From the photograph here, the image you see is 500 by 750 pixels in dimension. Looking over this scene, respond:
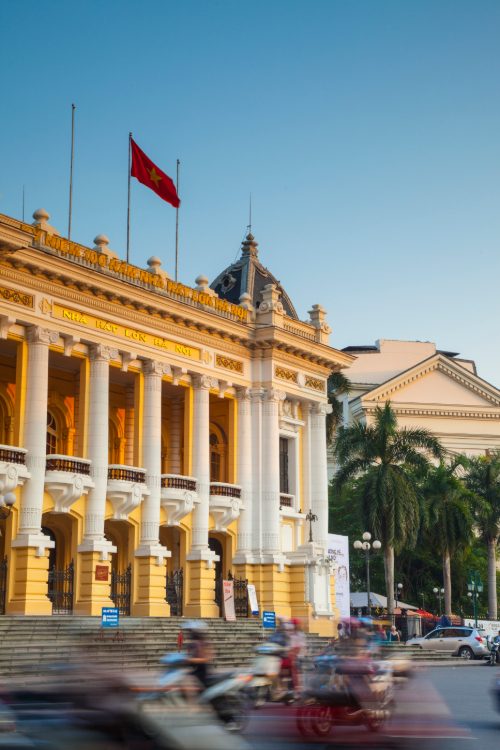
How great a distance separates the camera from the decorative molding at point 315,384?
4544 cm

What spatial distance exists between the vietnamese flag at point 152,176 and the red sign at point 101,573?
46.7ft

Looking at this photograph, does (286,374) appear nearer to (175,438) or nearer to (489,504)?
(175,438)

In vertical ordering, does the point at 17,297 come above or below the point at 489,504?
above

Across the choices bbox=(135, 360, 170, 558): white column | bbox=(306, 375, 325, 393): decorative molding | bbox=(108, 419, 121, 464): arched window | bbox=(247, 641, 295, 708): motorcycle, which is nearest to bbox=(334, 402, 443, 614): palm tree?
bbox=(306, 375, 325, 393): decorative molding

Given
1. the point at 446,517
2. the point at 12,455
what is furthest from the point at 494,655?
the point at 12,455

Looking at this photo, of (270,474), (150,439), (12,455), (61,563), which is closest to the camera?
(12,455)

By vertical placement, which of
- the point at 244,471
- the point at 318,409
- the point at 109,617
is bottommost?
the point at 109,617

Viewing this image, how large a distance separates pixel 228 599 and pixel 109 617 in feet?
24.5

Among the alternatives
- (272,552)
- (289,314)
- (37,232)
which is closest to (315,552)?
(272,552)

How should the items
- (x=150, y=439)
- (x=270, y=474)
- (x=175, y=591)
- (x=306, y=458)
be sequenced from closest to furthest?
1. (x=150, y=439)
2. (x=175, y=591)
3. (x=270, y=474)
4. (x=306, y=458)

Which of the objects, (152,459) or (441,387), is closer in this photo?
(152,459)

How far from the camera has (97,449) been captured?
117 ft

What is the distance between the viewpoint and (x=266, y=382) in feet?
141

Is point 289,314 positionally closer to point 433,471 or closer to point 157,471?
point 157,471
